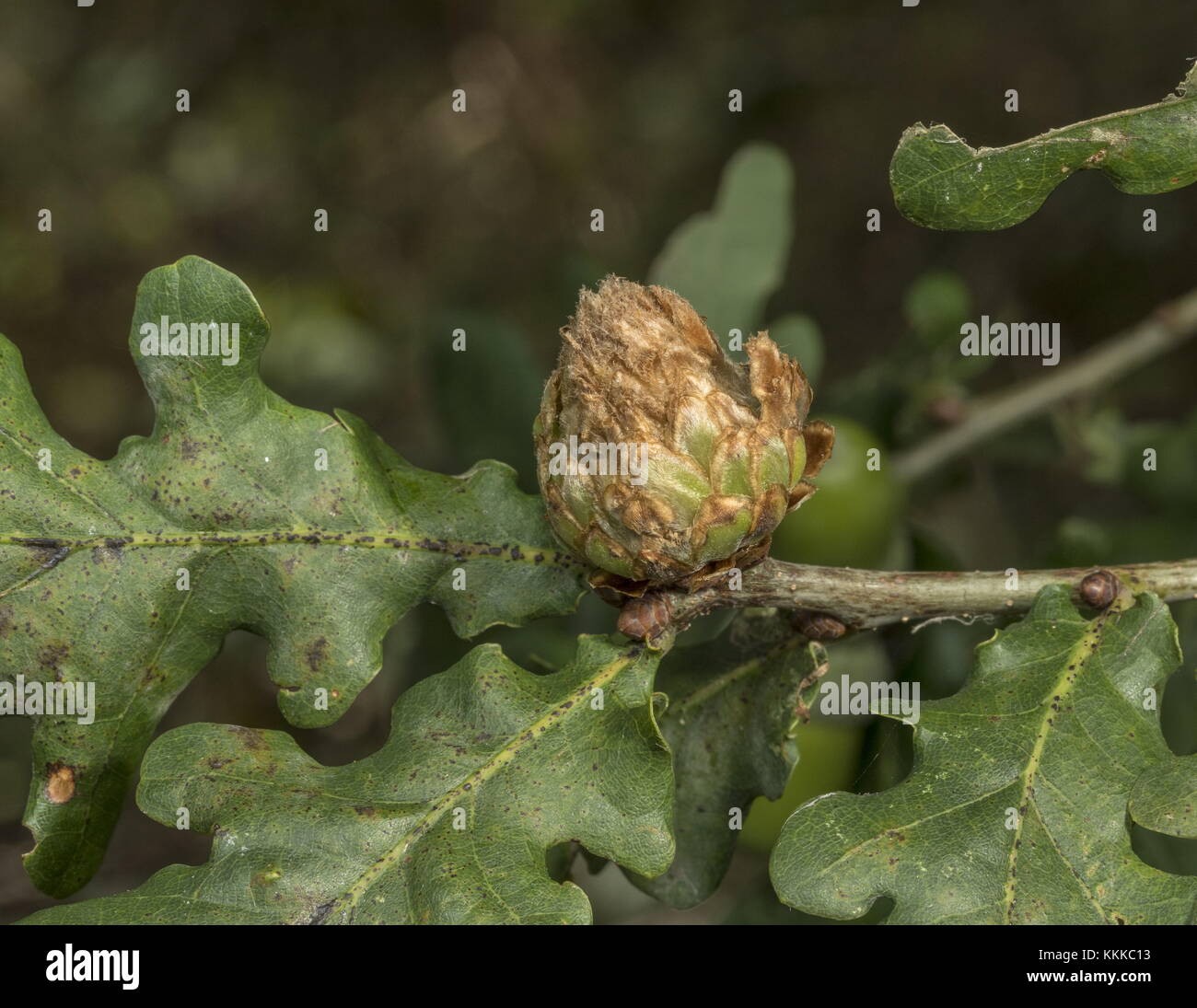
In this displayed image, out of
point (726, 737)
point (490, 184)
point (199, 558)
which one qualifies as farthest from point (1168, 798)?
point (490, 184)

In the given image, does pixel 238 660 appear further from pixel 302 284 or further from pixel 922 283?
pixel 922 283

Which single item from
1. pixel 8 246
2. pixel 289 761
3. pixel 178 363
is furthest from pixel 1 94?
pixel 289 761

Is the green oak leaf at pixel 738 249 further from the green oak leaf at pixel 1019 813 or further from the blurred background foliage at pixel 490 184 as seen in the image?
the green oak leaf at pixel 1019 813

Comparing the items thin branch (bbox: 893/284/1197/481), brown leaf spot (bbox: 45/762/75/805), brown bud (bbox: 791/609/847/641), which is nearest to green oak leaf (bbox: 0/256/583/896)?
brown leaf spot (bbox: 45/762/75/805)

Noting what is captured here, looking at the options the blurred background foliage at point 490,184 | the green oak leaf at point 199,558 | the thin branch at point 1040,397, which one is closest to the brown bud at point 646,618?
the green oak leaf at point 199,558

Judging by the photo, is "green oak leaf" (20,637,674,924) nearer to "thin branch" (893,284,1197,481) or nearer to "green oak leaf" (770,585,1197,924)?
"green oak leaf" (770,585,1197,924)

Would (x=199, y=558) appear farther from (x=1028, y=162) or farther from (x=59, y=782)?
(x=1028, y=162)
